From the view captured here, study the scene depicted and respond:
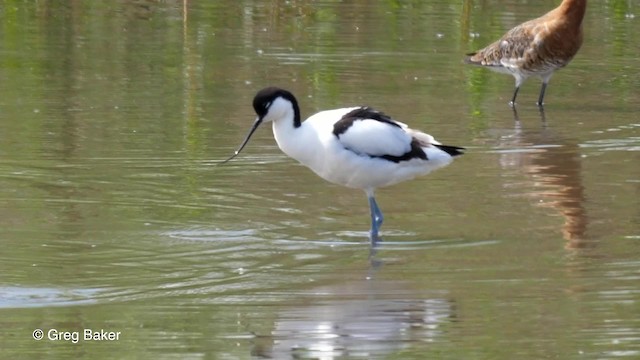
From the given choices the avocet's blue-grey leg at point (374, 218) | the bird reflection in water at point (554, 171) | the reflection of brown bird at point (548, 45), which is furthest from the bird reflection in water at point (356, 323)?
the reflection of brown bird at point (548, 45)

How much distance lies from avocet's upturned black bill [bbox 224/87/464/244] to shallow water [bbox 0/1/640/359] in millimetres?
369

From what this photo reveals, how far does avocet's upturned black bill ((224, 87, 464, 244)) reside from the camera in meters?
9.97

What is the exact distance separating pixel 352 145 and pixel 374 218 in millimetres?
489

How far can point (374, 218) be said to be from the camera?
A: 32.6 ft

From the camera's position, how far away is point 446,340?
7.36 m

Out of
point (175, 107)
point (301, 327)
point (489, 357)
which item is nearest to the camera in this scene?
point (489, 357)

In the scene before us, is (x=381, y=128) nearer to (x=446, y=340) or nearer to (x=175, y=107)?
(x=446, y=340)

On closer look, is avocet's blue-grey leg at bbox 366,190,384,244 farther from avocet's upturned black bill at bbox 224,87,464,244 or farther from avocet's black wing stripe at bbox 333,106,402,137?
avocet's black wing stripe at bbox 333,106,402,137

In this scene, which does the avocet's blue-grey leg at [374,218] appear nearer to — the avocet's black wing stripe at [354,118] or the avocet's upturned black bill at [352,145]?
the avocet's upturned black bill at [352,145]

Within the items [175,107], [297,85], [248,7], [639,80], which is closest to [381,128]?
[175,107]

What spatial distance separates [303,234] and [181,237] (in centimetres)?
78

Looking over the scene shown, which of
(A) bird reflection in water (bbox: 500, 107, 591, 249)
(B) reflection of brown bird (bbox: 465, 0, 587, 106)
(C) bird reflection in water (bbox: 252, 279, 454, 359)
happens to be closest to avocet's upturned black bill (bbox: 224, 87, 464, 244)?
(A) bird reflection in water (bbox: 500, 107, 591, 249)

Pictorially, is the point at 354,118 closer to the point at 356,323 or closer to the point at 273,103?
the point at 273,103

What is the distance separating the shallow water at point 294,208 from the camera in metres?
7.60
